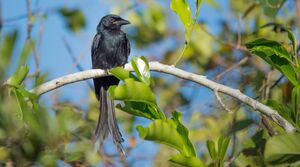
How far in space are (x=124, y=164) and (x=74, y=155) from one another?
35.2 inches

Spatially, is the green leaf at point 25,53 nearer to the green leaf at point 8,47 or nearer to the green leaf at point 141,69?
the green leaf at point 8,47

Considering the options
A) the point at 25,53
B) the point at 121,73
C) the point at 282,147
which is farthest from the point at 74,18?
the point at 25,53

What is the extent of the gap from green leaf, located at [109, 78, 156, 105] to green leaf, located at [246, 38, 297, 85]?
480mm

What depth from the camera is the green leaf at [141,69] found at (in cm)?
221

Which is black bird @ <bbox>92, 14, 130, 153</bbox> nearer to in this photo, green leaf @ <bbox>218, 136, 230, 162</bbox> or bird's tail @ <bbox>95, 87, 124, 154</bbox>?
bird's tail @ <bbox>95, 87, 124, 154</bbox>

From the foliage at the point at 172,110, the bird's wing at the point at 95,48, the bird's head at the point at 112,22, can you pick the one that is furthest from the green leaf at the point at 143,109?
the bird's head at the point at 112,22

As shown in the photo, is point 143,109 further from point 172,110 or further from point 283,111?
point 172,110

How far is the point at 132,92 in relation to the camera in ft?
6.53

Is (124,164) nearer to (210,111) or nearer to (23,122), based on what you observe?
(210,111)

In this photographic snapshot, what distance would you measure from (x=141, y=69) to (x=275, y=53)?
0.51 m

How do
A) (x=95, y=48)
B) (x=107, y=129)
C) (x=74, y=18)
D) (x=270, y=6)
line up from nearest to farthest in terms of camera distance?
1. (x=107, y=129)
2. (x=270, y=6)
3. (x=95, y=48)
4. (x=74, y=18)

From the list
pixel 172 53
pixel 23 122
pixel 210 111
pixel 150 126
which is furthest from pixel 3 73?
pixel 172 53

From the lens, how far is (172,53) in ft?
20.1

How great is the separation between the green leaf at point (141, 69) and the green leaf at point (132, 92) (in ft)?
0.53
